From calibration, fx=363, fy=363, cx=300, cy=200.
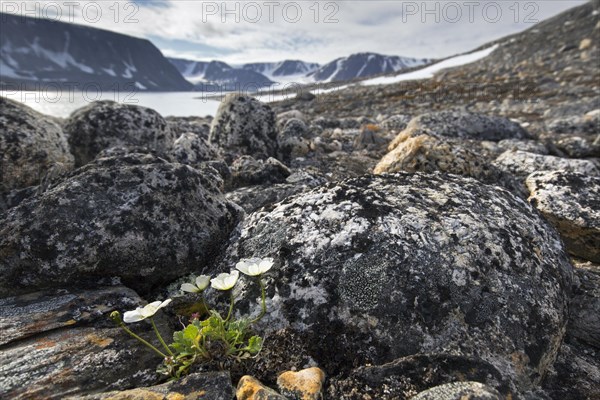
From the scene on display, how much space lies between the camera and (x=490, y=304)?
3.34 m

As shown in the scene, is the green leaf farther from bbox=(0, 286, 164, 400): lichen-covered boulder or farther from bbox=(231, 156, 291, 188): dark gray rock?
bbox=(231, 156, 291, 188): dark gray rock

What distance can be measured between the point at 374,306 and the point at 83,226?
331 cm

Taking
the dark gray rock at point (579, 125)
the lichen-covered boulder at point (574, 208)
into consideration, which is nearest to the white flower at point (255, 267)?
the lichen-covered boulder at point (574, 208)

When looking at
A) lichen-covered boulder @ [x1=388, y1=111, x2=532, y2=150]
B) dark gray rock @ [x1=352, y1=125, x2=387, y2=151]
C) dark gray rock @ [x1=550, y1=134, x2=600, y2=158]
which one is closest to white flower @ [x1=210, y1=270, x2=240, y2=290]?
dark gray rock @ [x1=352, y1=125, x2=387, y2=151]

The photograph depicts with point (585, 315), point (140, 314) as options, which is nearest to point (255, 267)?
point (140, 314)

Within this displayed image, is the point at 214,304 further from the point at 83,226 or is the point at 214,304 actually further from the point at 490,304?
the point at 490,304

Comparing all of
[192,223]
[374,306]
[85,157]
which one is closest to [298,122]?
[85,157]

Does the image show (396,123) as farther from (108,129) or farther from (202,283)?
(202,283)

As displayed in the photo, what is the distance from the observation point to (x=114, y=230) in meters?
4.20

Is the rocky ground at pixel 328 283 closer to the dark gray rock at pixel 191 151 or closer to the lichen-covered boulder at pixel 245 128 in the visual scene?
the dark gray rock at pixel 191 151

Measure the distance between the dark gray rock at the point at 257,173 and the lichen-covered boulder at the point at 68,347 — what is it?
176 inches

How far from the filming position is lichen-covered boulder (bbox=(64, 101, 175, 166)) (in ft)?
30.6

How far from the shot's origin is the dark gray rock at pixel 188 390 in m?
2.64

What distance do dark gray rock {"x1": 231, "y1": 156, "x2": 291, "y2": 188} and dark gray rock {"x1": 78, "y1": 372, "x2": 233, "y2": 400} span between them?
5421 millimetres
